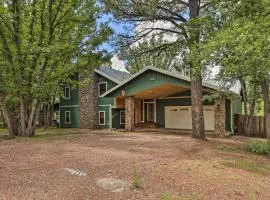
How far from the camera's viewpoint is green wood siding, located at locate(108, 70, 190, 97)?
768 inches

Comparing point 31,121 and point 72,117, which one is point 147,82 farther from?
point 72,117

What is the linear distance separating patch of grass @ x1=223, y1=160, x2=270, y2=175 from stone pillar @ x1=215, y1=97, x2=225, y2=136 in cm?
934

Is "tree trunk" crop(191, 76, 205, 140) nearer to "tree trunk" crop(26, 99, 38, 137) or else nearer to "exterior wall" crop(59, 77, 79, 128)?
"tree trunk" crop(26, 99, 38, 137)

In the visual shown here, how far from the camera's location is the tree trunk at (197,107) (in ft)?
52.1

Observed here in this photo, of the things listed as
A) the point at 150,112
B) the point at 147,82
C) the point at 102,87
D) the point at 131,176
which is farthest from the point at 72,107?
the point at 131,176

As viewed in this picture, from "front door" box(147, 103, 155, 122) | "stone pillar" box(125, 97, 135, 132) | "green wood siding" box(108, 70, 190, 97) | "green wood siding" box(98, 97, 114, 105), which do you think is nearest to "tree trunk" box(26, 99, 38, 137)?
"green wood siding" box(108, 70, 190, 97)

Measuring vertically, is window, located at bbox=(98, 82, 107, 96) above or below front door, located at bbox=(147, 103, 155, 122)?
above

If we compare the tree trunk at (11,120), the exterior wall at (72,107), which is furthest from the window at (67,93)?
the tree trunk at (11,120)

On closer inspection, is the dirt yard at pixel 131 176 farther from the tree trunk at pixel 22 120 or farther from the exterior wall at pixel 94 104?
the exterior wall at pixel 94 104

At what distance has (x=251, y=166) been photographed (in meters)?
9.25

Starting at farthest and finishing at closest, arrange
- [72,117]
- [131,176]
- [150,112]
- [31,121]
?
1. [72,117]
2. [150,112]
3. [31,121]
4. [131,176]

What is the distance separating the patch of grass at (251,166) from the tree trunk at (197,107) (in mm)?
6261

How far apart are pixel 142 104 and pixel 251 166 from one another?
18.4 metres

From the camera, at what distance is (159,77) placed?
2020cm
